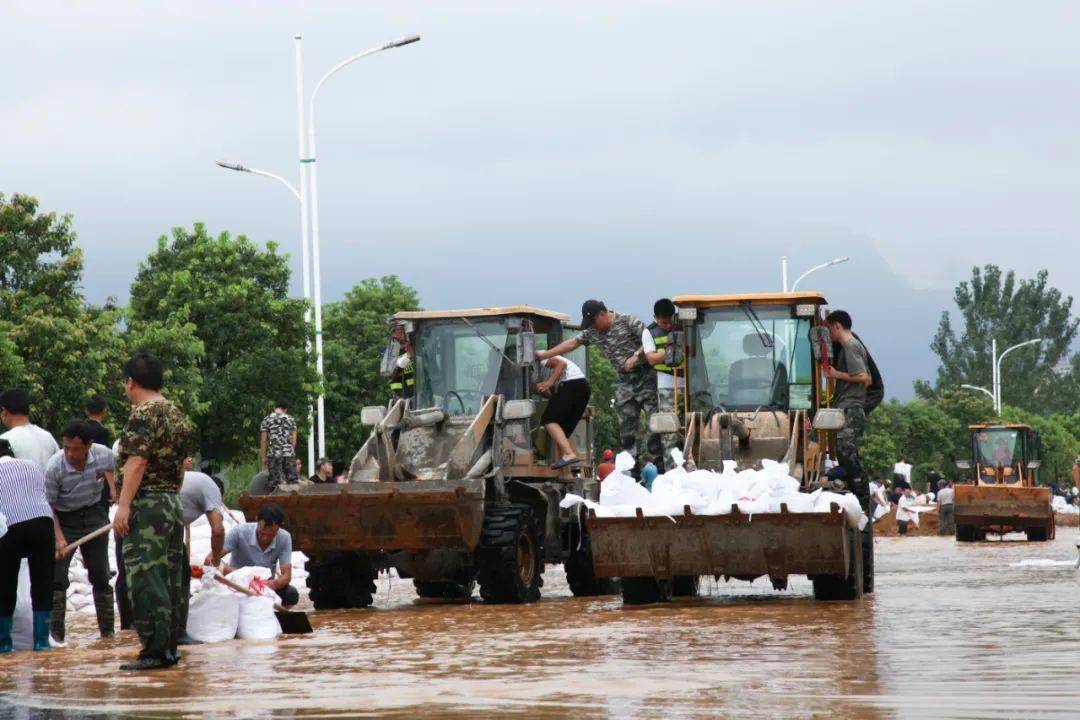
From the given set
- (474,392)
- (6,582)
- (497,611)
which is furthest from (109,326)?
(6,582)

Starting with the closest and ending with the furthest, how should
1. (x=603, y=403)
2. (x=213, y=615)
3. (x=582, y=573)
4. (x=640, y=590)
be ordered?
1. (x=213, y=615)
2. (x=640, y=590)
3. (x=582, y=573)
4. (x=603, y=403)

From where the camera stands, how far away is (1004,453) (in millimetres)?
41406

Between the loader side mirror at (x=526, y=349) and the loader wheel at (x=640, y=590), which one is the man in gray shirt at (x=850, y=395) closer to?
the loader wheel at (x=640, y=590)

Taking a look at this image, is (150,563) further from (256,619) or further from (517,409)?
(517,409)

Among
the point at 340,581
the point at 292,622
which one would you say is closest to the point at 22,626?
the point at 292,622

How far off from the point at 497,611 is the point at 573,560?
Result: 2945 mm

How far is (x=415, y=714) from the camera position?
803cm

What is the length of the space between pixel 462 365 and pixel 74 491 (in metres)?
5.98

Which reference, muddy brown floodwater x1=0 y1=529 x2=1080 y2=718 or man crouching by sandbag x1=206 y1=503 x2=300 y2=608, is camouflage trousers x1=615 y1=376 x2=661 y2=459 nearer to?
muddy brown floodwater x1=0 y1=529 x2=1080 y2=718

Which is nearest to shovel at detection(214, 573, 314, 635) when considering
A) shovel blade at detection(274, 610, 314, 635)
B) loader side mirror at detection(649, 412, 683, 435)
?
→ shovel blade at detection(274, 610, 314, 635)

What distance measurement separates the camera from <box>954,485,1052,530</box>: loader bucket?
38094mm

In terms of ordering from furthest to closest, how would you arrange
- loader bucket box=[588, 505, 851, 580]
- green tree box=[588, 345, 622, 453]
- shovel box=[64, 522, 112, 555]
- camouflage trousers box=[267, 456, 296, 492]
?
green tree box=[588, 345, 622, 453] < camouflage trousers box=[267, 456, 296, 492] < loader bucket box=[588, 505, 851, 580] < shovel box=[64, 522, 112, 555]

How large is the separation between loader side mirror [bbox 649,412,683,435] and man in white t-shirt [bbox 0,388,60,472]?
576 centimetres

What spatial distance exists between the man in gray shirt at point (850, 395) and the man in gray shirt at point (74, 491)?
21.8 ft
